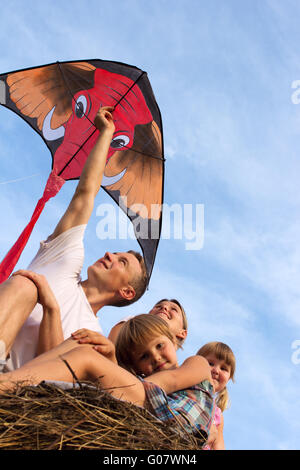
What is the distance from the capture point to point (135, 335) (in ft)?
9.75

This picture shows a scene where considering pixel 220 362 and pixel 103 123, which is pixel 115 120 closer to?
pixel 103 123

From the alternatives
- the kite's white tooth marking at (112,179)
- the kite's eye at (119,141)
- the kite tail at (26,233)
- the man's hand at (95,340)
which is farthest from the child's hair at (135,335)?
the kite's eye at (119,141)

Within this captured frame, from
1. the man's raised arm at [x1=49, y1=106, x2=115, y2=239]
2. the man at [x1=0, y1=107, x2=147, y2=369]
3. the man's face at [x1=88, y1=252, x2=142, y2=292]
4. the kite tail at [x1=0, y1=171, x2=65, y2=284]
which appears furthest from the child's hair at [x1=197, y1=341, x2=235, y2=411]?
the kite tail at [x1=0, y1=171, x2=65, y2=284]

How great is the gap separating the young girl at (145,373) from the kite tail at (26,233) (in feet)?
5.33

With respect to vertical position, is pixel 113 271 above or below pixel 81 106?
below

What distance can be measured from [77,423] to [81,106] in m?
4.57

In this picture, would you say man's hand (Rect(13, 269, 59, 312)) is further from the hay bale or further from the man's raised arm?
the man's raised arm

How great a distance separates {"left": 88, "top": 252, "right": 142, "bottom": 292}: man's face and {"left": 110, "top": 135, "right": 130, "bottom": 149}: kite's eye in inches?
82.6

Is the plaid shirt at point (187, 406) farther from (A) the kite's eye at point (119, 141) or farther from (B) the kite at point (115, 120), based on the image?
(A) the kite's eye at point (119, 141)

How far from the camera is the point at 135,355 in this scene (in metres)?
3.00

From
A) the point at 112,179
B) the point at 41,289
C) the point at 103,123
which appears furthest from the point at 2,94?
the point at 41,289

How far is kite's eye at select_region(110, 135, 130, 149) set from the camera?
5718 millimetres

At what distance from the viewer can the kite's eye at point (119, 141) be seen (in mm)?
5718

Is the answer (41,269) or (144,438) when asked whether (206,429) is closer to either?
(144,438)
